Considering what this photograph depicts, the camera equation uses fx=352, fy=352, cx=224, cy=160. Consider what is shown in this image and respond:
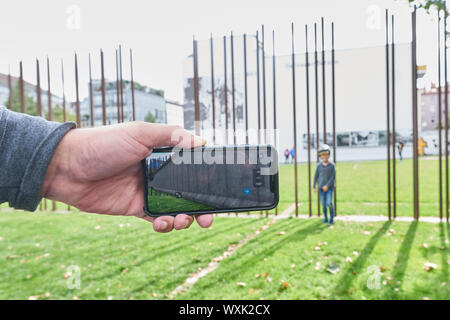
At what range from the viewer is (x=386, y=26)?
552 centimetres

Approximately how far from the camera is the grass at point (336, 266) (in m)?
3.24

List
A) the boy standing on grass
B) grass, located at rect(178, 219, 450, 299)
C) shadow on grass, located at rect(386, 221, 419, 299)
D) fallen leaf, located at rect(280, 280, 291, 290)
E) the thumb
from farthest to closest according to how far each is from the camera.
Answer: the boy standing on grass, shadow on grass, located at rect(386, 221, 419, 299), fallen leaf, located at rect(280, 280, 291, 290), grass, located at rect(178, 219, 450, 299), the thumb

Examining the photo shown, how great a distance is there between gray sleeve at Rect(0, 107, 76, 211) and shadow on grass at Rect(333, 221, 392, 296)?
2.75 metres

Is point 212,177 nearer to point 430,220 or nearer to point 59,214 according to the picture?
point 430,220

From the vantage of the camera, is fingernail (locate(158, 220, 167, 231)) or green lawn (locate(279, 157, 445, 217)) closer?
fingernail (locate(158, 220, 167, 231))

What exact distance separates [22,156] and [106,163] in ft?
1.23

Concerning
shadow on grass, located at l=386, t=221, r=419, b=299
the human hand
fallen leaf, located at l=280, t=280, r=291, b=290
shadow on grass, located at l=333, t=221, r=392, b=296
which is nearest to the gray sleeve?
the human hand

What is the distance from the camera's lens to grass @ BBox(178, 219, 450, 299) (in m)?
3.24

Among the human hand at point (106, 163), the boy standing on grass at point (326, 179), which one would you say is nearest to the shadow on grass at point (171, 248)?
the boy standing on grass at point (326, 179)

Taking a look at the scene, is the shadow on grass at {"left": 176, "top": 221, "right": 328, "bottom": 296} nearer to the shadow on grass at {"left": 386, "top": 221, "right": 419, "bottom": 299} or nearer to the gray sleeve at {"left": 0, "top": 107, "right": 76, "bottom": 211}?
the shadow on grass at {"left": 386, "top": 221, "right": 419, "bottom": 299}

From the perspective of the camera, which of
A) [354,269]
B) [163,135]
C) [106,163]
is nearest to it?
[163,135]

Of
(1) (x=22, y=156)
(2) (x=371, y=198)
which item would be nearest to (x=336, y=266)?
(1) (x=22, y=156)

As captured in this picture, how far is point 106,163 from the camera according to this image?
1.66 m

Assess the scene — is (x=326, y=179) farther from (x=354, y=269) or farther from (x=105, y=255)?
(x=105, y=255)
